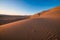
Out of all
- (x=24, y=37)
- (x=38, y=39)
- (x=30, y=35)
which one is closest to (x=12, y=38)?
(x=24, y=37)

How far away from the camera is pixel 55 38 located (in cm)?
707

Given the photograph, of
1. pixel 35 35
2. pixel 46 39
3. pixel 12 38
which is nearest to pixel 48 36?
pixel 46 39

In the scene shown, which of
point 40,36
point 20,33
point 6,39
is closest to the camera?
point 6,39

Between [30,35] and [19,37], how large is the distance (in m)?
0.93

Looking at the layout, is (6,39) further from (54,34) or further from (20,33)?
(54,34)

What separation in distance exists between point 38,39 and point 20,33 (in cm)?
174

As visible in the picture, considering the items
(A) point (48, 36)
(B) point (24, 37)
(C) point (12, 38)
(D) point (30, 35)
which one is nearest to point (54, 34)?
(A) point (48, 36)

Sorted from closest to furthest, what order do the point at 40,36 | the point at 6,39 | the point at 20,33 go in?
the point at 6,39 → the point at 40,36 → the point at 20,33

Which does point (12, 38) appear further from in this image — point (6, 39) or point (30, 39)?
point (30, 39)

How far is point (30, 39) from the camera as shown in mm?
7102

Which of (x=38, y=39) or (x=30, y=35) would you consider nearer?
(x=38, y=39)

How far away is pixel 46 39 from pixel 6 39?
2.92 metres

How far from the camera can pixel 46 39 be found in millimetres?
7012

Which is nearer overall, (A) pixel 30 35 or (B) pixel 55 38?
(B) pixel 55 38
